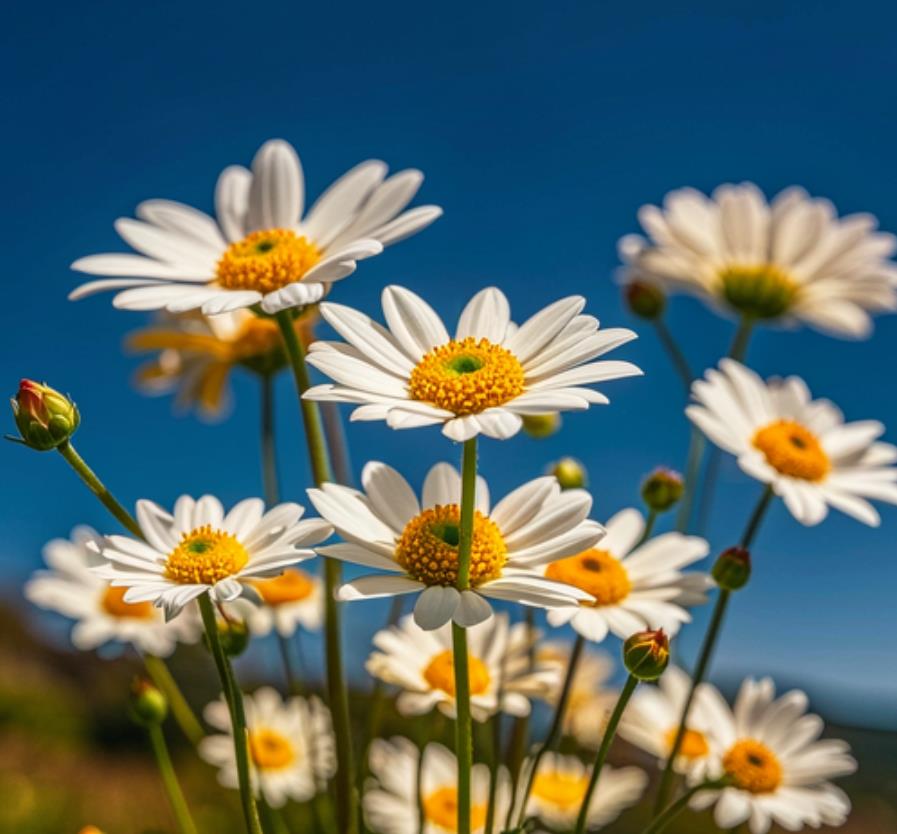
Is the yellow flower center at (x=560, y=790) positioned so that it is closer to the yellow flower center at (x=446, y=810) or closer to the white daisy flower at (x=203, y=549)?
the yellow flower center at (x=446, y=810)

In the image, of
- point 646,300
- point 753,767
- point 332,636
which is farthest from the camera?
point 646,300

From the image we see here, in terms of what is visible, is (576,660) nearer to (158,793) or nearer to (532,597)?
(532,597)

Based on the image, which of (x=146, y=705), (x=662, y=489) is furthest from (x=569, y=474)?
(x=146, y=705)

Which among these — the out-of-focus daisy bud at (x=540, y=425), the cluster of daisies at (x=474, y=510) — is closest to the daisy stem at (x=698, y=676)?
the cluster of daisies at (x=474, y=510)

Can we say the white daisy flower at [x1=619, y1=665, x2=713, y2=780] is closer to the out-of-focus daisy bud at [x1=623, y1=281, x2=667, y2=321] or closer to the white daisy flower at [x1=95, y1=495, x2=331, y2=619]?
the out-of-focus daisy bud at [x1=623, y1=281, x2=667, y2=321]

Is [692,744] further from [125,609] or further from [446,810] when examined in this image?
[125,609]

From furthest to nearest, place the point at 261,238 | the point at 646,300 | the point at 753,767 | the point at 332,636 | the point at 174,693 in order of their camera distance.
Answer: the point at 646,300
the point at 174,693
the point at 753,767
the point at 261,238
the point at 332,636

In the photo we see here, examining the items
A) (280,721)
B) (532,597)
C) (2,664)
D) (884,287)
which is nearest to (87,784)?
(2,664)
